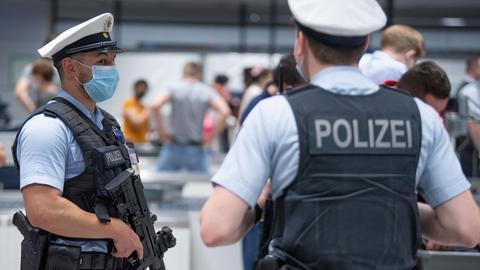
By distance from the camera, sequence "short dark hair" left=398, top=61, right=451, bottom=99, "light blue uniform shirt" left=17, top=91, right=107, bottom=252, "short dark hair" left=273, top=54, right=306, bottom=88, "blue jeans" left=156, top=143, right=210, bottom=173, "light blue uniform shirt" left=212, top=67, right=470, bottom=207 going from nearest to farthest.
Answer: "light blue uniform shirt" left=212, top=67, right=470, bottom=207
"light blue uniform shirt" left=17, top=91, right=107, bottom=252
"short dark hair" left=398, top=61, right=451, bottom=99
"short dark hair" left=273, top=54, right=306, bottom=88
"blue jeans" left=156, top=143, right=210, bottom=173

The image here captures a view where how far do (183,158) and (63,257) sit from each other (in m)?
5.01

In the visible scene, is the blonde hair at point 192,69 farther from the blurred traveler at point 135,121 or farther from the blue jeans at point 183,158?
the blurred traveler at point 135,121

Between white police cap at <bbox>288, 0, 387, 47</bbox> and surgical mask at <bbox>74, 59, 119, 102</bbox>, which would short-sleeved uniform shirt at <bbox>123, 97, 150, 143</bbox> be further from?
white police cap at <bbox>288, 0, 387, 47</bbox>

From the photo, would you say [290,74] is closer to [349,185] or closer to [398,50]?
[398,50]

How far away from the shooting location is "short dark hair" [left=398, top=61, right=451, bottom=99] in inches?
140

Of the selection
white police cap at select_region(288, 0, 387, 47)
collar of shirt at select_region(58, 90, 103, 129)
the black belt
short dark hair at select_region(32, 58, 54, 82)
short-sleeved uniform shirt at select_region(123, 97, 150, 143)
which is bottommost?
short-sleeved uniform shirt at select_region(123, 97, 150, 143)

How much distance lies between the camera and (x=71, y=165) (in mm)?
2715

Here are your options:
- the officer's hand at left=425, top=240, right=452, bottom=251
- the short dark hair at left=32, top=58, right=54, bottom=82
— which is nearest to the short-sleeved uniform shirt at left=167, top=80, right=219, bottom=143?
the short dark hair at left=32, top=58, right=54, bottom=82

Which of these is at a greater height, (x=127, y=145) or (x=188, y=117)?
(x=127, y=145)

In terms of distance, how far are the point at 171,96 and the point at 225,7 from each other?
27.3ft

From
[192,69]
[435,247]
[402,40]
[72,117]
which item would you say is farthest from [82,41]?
[192,69]

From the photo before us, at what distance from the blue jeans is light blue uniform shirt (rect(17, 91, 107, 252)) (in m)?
4.85

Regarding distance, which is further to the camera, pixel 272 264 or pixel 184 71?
pixel 184 71

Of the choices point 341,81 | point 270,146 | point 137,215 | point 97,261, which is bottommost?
point 97,261
